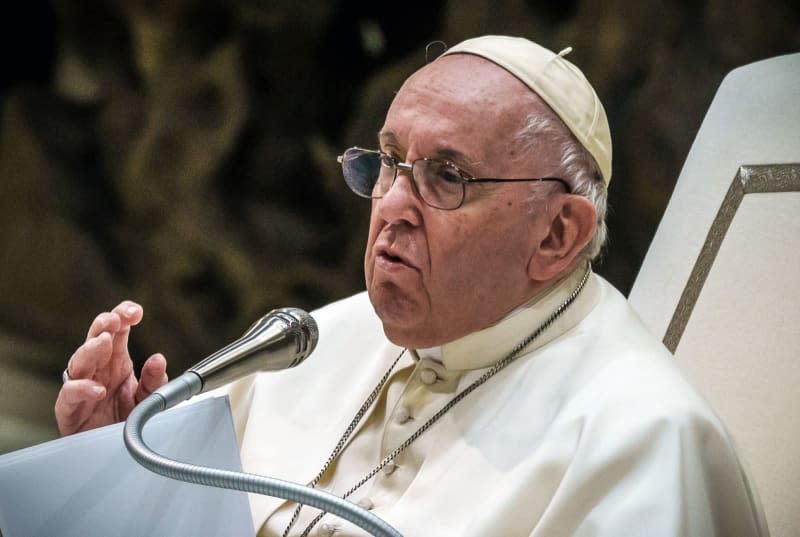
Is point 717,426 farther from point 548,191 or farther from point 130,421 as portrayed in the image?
point 130,421

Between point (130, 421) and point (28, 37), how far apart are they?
195 centimetres

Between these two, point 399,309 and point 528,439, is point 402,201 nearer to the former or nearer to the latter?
point 399,309

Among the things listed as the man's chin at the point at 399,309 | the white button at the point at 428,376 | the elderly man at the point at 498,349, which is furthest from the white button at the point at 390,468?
the man's chin at the point at 399,309

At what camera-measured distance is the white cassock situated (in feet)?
5.57

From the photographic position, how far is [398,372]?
2.30m

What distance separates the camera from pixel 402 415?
2.16 metres

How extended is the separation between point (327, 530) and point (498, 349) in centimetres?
57

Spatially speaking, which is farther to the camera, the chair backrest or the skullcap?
the chair backrest

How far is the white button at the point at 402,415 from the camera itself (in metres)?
2.15

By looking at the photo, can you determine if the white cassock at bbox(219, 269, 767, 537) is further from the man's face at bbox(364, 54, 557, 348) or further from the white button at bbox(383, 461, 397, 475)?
the man's face at bbox(364, 54, 557, 348)

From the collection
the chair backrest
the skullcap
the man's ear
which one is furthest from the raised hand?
the chair backrest

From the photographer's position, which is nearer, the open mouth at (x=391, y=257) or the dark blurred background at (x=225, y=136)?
the open mouth at (x=391, y=257)

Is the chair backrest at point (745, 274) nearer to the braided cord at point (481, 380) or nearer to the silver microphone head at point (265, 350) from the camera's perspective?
the braided cord at point (481, 380)

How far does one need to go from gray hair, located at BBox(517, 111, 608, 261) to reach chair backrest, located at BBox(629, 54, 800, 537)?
1.60 feet
